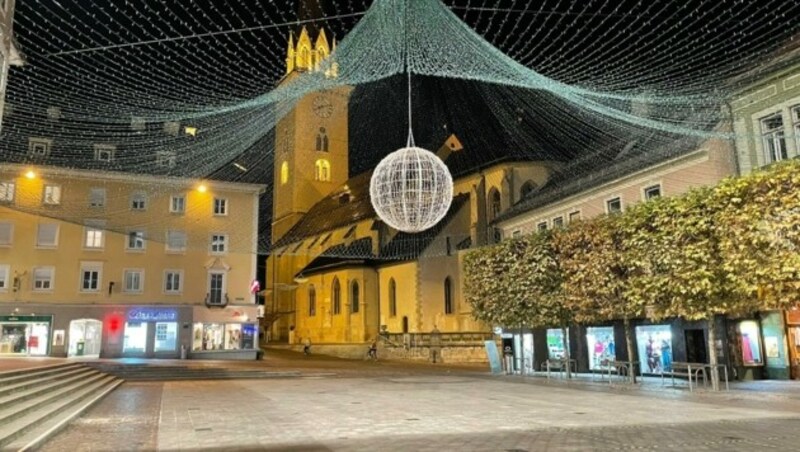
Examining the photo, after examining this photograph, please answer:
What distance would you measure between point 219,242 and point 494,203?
2141 cm

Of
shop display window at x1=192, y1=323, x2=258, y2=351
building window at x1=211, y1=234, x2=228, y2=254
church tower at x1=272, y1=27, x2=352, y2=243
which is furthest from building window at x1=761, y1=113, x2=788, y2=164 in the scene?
church tower at x1=272, y1=27, x2=352, y2=243

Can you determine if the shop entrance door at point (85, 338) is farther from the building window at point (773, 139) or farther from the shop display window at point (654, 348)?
the building window at point (773, 139)

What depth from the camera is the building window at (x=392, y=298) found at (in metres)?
56.2

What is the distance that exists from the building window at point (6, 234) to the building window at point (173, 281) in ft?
31.1

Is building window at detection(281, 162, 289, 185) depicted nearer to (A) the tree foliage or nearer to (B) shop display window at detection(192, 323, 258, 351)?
(B) shop display window at detection(192, 323, 258, 351)

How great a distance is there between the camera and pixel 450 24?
12.0 metres

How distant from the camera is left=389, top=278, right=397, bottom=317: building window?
56156 millimetres

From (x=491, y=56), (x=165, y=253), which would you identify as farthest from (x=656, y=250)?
(x=165, y=253)

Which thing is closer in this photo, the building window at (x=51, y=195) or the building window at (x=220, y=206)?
the building window at (x=51, y=195)

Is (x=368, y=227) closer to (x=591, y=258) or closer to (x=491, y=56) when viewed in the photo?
(x=591, y=258)

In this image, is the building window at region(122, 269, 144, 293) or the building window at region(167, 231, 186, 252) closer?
the building window at region(122, 269, 144, 293)

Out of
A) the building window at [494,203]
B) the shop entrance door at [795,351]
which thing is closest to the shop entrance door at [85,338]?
the building window at [494,203]

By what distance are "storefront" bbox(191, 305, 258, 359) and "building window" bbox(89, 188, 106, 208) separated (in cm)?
940

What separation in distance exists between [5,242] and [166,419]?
32135 millimetres
